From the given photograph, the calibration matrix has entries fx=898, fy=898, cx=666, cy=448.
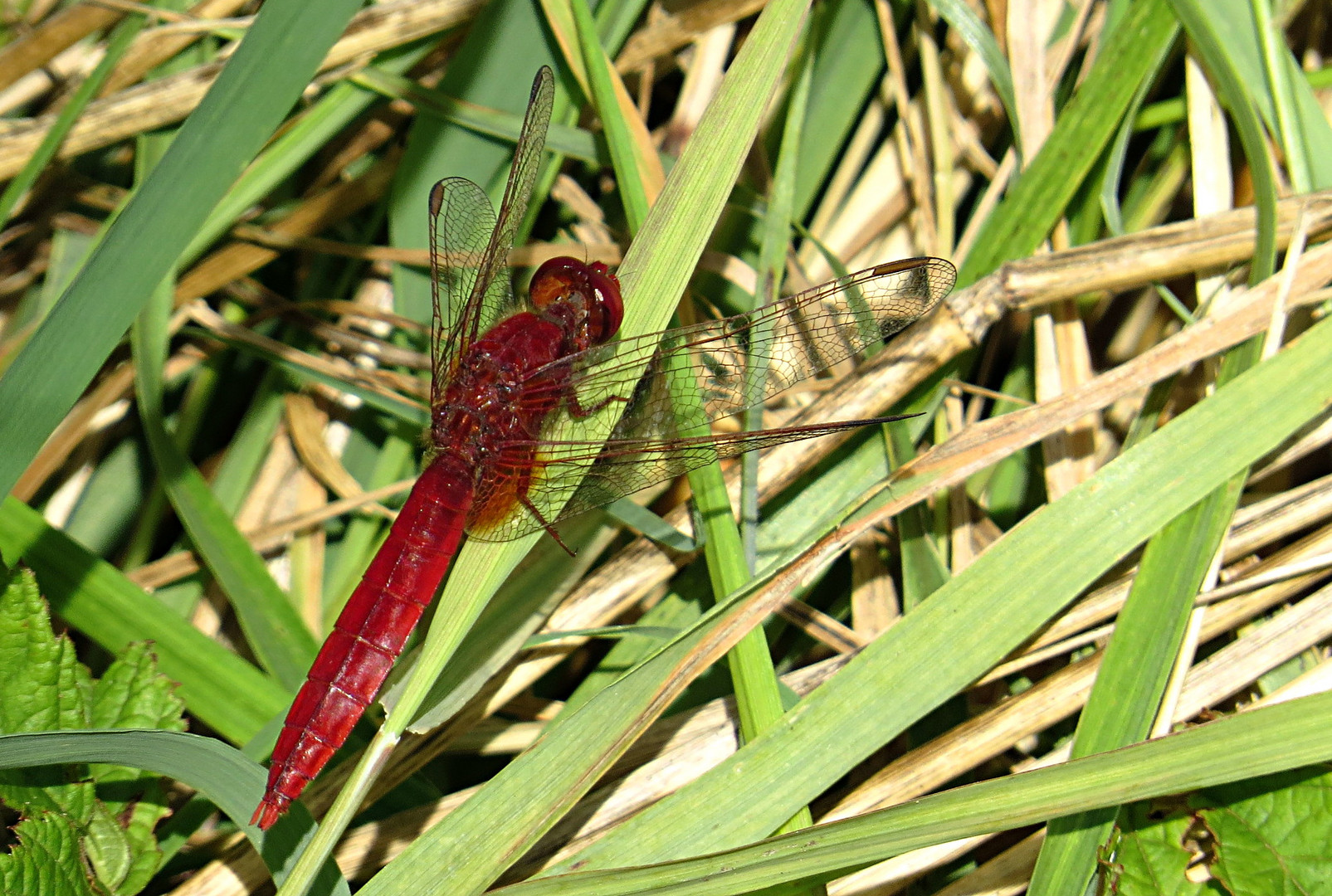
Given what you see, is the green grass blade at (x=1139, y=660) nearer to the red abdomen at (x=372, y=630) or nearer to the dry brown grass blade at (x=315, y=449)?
the red abdomen at (x=372, y=630)

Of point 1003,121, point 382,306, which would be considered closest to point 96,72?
point 382,306

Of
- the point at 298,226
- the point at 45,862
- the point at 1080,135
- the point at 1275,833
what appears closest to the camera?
the point at 45,862

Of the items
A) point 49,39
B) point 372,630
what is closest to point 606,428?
point 372,630

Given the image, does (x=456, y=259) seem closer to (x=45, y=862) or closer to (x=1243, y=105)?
(x=45, y=862)

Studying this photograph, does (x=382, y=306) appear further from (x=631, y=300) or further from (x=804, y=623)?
A: (x=804, y=623)

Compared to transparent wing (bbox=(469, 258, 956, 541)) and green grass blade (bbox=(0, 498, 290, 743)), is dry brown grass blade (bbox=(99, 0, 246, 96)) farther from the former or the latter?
transparent wing (bbox=(469, 258, 956, 541))

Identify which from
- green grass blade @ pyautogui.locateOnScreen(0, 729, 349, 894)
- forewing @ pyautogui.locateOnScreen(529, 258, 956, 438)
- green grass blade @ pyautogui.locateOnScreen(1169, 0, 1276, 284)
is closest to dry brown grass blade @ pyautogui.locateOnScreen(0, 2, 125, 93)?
forewing @ pyautogui.locateOnScreen(529, 258, 956, 438)
